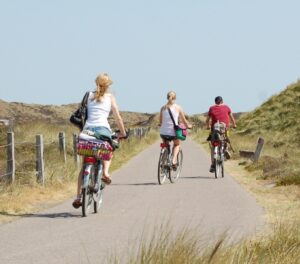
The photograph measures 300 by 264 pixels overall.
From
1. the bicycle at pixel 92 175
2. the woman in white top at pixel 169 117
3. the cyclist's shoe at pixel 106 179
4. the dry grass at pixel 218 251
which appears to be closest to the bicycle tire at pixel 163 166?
the woman in white top at pixel 169 117

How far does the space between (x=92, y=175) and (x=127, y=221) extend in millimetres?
956

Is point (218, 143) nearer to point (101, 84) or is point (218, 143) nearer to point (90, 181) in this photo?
point (90, 181)

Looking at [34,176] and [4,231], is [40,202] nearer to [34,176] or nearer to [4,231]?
[34,176]

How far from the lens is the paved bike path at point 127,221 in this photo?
24.1 ft

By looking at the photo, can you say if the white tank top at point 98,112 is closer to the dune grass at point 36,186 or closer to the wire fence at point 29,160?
the dune grass at point 36,186

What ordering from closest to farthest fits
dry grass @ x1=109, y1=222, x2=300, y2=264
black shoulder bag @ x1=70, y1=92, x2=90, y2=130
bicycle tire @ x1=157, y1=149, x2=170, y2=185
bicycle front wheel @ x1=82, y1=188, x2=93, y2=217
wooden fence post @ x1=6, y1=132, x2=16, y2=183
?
1. dry grass @ x1=109, y1=222, x2=300, y2=264
2. bicycle front wheel @ x1=82, y1=188, x2=93, y2=217
3. black shoulder bag @ x1=70, y1=92, x2=90, y2=130
4. wooden fence post @ x1=6, y1=132, x2=16, y2=183
5. bicycle tire @ x1=157, y1=149, x2=170, y2=185

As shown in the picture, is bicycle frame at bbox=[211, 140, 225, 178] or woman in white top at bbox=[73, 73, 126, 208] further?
bicycle frame at bbox=[211, 140, 225, 178]

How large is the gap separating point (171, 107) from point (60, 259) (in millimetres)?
8678

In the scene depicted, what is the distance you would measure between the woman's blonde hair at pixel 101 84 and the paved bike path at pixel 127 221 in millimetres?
1776

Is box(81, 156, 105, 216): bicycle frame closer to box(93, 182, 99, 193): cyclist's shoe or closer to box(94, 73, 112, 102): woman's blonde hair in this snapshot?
box(93, 182, 99, 193): cyclist's shoe

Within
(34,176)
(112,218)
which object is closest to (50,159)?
(34,176)

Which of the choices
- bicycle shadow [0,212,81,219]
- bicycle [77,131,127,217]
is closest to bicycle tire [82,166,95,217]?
bicycle [77,131,127,217]

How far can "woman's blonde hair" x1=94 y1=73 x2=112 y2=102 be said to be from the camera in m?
9.91

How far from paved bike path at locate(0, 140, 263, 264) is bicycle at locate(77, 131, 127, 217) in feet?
0.81
